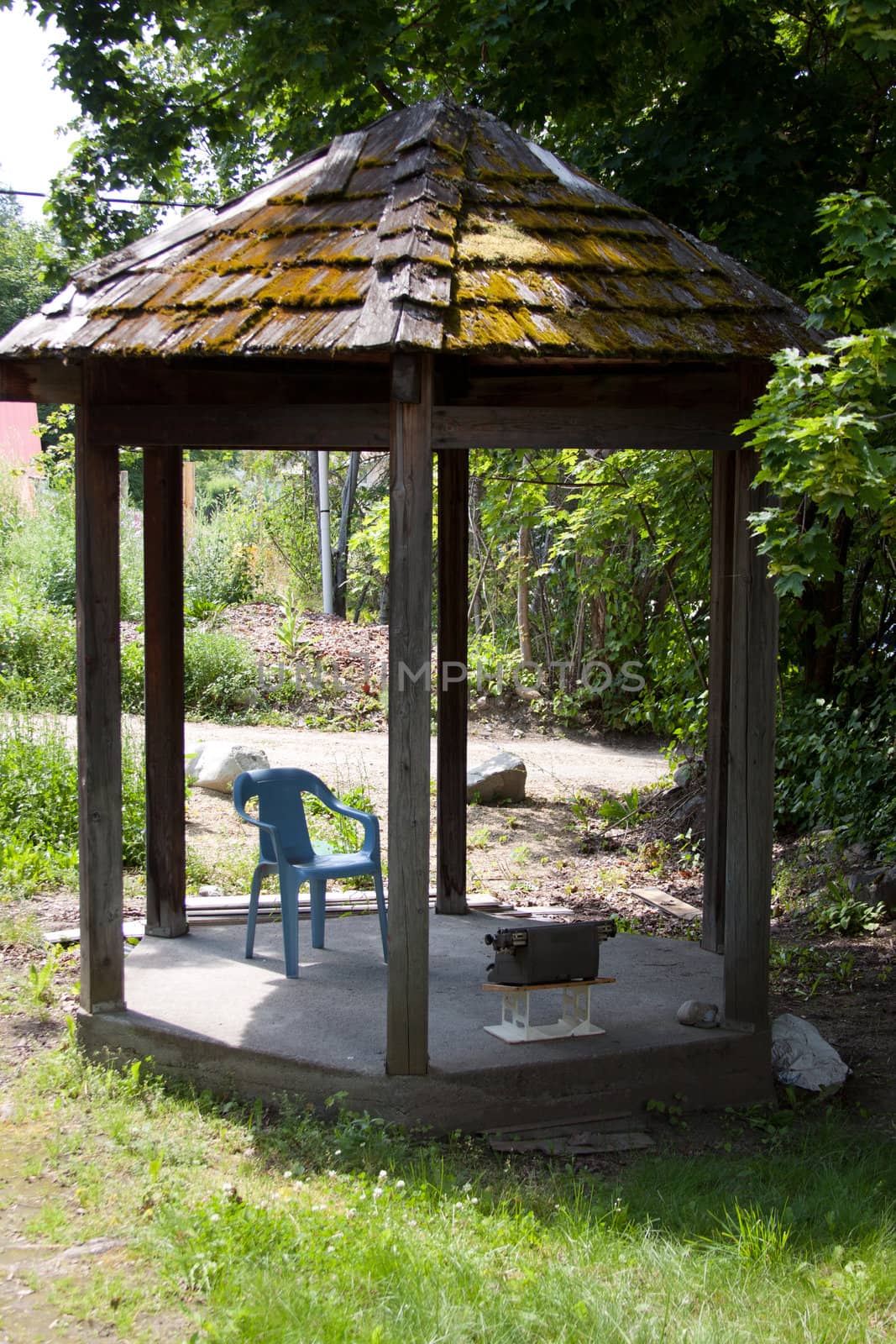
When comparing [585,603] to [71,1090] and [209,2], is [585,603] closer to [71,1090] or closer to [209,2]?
[209,2]

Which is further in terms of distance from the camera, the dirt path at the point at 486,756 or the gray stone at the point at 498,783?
the dirt path at the point at 486,756

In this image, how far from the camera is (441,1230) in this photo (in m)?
3.70

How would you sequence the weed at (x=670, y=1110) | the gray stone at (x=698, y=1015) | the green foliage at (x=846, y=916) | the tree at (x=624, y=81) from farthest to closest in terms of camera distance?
the green foliage at (x=846, y=916)
the tree at (x=624, y=81)
the gray stone at (x=698, y=1015)
the weed at (x=670, y=1110)

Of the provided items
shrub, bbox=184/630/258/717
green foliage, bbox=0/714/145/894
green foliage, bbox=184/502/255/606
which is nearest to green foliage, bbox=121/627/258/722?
shrub, bbox=184/630/258/717

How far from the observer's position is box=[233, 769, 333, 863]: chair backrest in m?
6.00

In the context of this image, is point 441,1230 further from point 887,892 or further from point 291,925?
point 887,892

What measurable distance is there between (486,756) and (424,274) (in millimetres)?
9833

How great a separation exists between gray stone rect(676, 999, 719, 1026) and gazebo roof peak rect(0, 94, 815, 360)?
2.70 metres

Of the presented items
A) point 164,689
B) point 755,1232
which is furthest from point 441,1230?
point 164,689

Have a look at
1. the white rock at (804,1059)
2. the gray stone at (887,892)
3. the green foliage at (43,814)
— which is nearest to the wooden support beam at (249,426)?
the white rock at (804,1059)

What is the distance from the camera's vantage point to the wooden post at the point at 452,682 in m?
7.18

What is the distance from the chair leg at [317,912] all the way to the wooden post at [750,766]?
214 centimetres

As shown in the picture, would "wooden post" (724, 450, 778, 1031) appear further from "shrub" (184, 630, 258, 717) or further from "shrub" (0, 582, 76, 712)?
"shrub" (184, 630, 258, 717)

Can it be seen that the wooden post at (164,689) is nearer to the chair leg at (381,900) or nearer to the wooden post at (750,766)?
the chair leg at (381,900)
